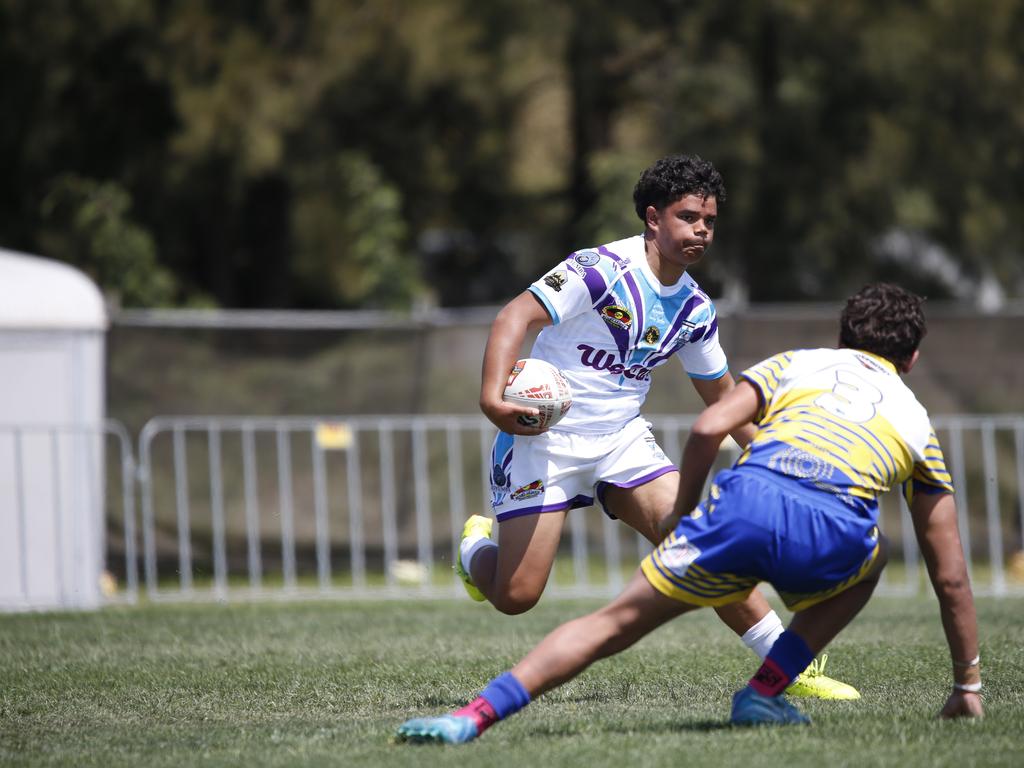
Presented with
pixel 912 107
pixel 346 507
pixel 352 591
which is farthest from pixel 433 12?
pixel 352 591

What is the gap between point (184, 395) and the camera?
37.4 feet

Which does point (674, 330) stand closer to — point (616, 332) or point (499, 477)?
point (616, 332)

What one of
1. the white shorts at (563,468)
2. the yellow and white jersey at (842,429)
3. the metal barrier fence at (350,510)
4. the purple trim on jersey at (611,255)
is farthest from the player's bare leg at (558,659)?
the metal barrier fence at (350,510)

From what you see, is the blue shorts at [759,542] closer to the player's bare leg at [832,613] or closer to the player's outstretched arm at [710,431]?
the player's outstretched arm at [710,431]

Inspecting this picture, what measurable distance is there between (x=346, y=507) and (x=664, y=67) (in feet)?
27.2

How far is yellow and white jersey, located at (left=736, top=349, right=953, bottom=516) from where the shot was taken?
4191 millimetres

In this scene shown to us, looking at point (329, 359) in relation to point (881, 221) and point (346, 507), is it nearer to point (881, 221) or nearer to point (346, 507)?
point (346, 507)

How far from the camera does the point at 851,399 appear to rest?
4.25 m

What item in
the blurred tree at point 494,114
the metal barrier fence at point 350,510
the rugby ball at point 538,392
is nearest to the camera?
the rugby ball at point 538,392

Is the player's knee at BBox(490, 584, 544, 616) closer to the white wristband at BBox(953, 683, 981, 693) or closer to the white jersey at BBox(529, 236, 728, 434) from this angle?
the white jersey at BBox(529, 236, 728, 434)

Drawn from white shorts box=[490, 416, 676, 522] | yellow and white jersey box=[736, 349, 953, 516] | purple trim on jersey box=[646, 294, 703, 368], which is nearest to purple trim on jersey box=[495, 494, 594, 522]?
white shorts box=[490, 416, 676, 522]

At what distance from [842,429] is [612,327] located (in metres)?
1.26

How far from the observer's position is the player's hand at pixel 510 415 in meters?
4.86

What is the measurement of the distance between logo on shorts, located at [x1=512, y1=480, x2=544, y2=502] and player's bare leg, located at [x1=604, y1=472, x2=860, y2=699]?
0.34 metres
